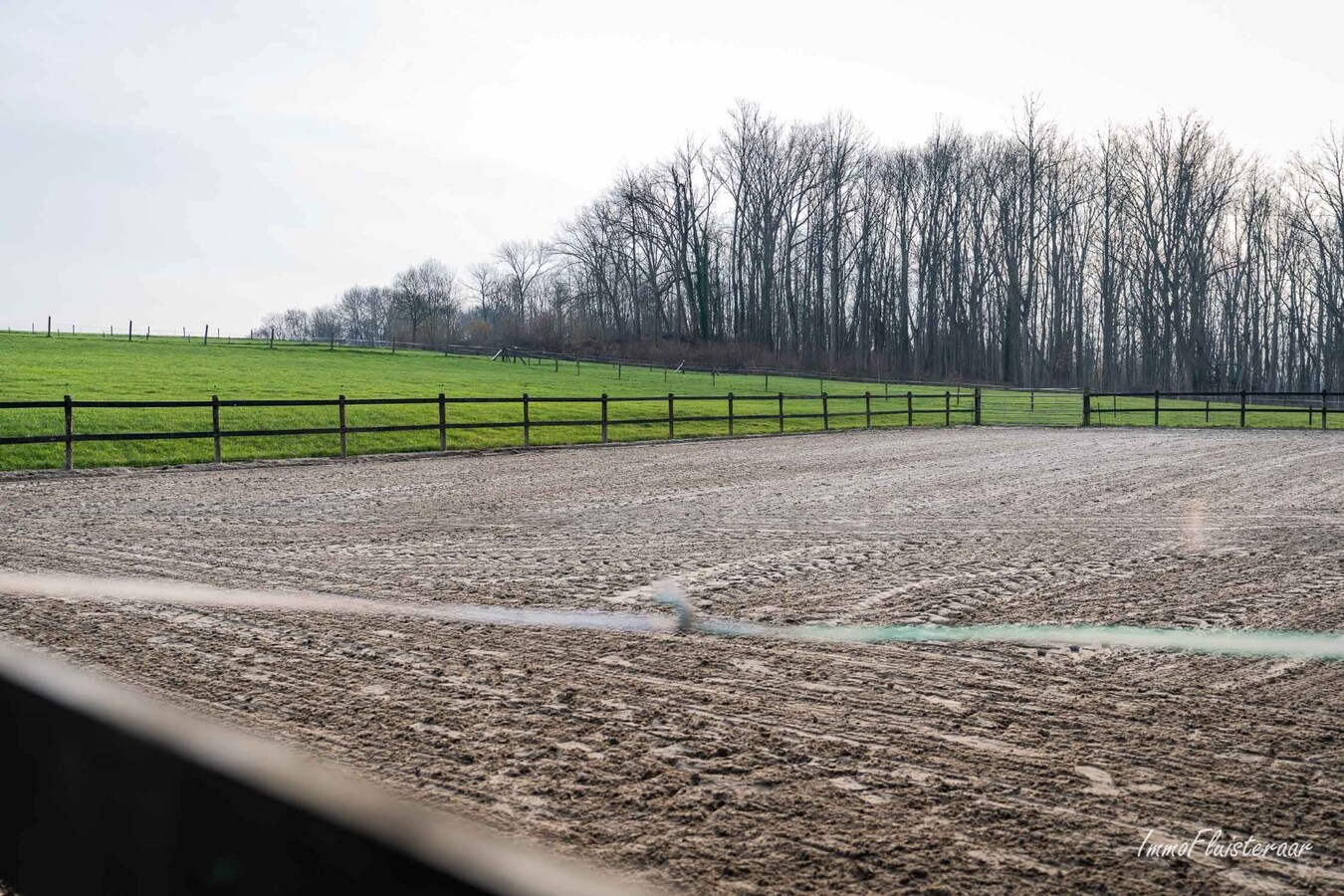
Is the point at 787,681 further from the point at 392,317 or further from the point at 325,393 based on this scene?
the point at 392,317

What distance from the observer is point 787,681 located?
15.0 ft

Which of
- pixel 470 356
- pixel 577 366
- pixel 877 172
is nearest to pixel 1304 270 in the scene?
pixel 877 172

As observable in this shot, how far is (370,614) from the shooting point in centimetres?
603

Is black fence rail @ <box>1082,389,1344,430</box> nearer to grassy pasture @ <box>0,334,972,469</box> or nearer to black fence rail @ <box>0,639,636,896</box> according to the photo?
grassy pasture @ <box>0,334,972,469</box>

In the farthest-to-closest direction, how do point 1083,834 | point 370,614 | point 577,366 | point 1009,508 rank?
point 577,366
point 1009,508
point 370,614
point 1083,834

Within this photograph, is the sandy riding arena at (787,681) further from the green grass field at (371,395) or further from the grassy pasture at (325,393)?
the green grass field at (371,395)

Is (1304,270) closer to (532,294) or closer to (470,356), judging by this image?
(470,356)

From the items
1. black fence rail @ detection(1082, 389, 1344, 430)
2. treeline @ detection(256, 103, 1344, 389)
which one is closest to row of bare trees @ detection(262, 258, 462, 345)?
treeline @ detection(256, 103, 1344, 389)

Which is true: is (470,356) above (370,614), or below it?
above

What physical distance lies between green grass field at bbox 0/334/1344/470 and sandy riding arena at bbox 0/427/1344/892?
10099 millimetres

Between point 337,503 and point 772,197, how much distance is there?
2383 inches

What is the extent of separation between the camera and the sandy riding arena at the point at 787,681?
305cm

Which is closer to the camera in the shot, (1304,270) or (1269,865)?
(1269,865)

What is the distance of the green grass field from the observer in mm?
20531
